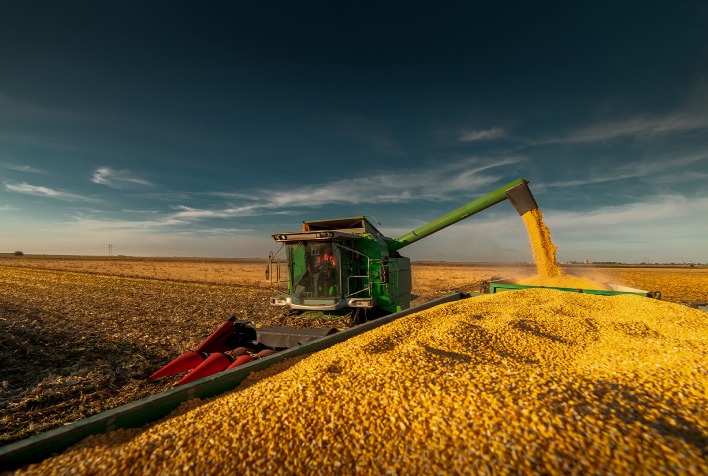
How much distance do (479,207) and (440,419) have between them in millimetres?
8419

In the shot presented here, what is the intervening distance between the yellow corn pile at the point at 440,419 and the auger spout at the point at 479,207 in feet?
20.3

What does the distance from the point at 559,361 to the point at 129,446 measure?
12.5 ft

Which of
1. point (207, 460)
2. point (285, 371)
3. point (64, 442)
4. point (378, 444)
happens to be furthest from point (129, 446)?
point (378, 444)

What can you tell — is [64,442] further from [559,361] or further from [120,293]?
[120,293]

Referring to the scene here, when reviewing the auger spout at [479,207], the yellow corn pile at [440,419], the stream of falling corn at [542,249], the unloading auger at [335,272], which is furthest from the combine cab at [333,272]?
the stream of falling corn at [542,249]

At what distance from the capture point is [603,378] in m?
2.93

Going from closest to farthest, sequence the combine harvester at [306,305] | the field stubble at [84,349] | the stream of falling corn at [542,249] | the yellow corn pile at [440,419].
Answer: the yellow corn pile at [440,419] → the combine harvester at [306,305] → the field stubble at [84,349] → the stream of falling corn at [542,249]

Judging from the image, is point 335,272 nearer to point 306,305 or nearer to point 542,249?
point 306,305

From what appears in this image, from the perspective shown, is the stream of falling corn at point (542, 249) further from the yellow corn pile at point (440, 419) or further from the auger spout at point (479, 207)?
the yellow corn pile at point (440, 419)

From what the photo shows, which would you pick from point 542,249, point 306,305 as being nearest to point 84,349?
point 306,305

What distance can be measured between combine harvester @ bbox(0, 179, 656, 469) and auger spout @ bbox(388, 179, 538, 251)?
0.03m

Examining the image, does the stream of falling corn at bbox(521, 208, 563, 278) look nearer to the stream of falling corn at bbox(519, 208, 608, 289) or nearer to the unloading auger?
the stream of falling corn at bbox(519, 208, 608, 289)

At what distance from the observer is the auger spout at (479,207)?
9406 millimetres

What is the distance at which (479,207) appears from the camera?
9852 mm
